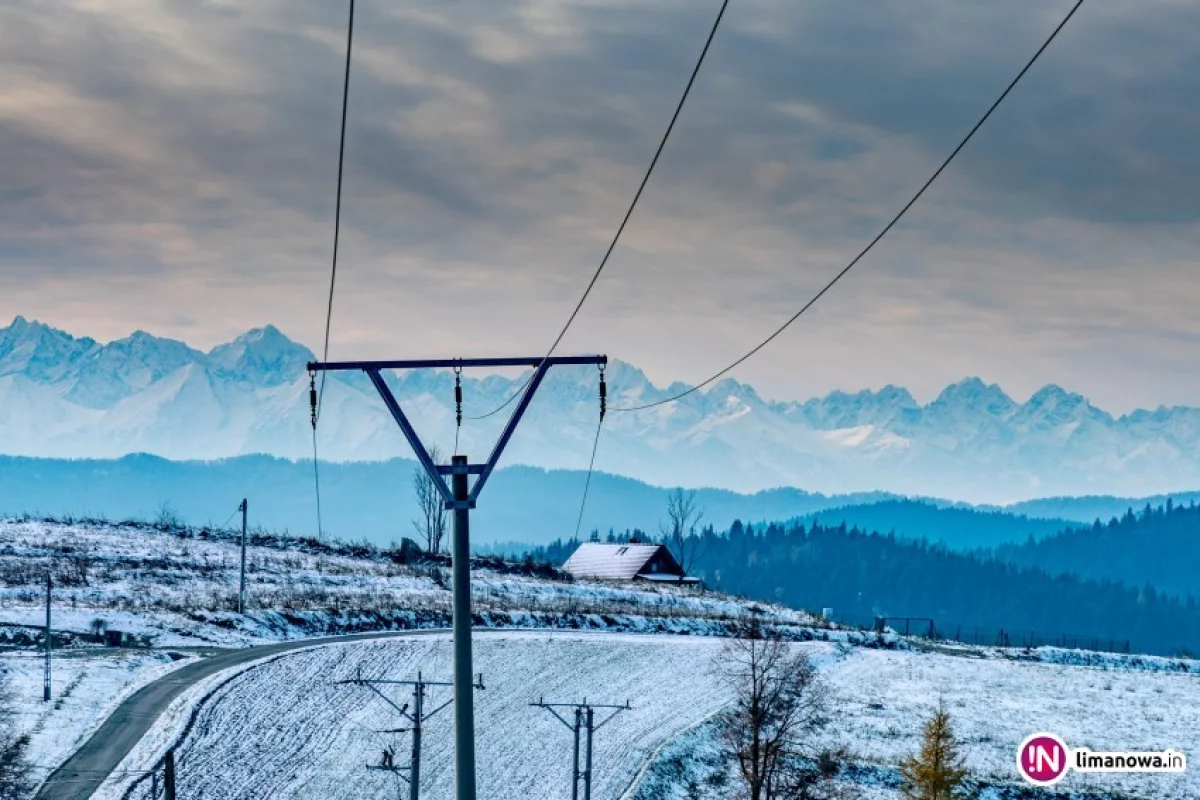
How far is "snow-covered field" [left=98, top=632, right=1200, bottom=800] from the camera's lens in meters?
63.1

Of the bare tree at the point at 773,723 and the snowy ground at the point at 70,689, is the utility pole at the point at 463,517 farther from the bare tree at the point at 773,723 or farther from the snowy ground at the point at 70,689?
the bare tree at the point at 773,723

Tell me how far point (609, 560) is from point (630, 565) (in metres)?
4.38

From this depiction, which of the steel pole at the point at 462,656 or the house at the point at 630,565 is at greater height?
the house at the point at 630,565

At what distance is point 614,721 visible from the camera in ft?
253

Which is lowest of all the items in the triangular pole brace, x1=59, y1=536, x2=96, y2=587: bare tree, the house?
the triangular pole brace

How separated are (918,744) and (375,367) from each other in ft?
157

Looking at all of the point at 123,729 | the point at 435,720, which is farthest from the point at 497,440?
the point at 435,720

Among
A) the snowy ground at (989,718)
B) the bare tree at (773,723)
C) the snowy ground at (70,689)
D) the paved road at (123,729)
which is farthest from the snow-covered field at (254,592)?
the bare tree at (773,723)

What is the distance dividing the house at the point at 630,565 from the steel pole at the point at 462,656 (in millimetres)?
105941

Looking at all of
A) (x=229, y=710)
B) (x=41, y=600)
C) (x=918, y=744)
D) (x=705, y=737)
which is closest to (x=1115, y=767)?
(x=918, y=744)

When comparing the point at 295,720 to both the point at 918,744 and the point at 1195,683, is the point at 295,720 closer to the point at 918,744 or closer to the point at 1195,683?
the point at 918,744

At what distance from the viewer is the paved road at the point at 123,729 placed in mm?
53719

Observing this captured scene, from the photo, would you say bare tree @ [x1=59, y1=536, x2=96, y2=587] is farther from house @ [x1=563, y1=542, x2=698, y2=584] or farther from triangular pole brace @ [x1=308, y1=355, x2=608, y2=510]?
triangular pole brace @ [x1=308, y1=355, x2=608, y2=510]

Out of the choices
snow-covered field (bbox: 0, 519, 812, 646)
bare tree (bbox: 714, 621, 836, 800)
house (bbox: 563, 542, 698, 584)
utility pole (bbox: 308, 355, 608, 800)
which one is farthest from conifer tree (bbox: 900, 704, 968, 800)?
house (bbox: 563, 542, 698, 584)
